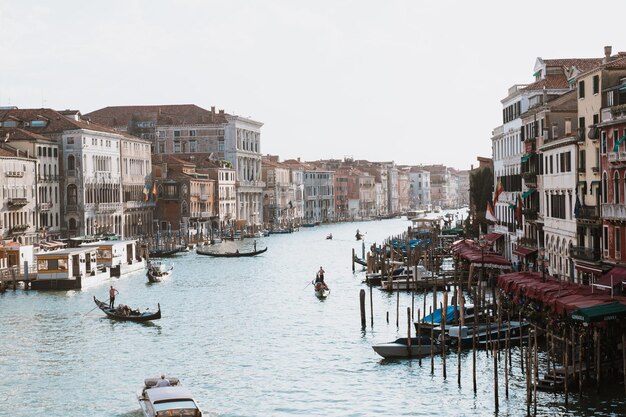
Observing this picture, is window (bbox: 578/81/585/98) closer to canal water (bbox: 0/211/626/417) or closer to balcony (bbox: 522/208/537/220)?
canal water (bbox: 0/211/626/417)

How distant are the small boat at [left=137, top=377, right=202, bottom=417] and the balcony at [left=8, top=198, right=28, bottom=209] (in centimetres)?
2718

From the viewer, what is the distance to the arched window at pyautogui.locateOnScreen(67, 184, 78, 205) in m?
48.7

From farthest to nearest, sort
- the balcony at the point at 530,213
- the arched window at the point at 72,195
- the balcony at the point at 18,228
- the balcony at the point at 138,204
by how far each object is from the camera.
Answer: the balcony at the point at 138,204 → the arched window at the point at 72,195 → the balcony at the point at 18,228 → the balcony at the point at 530,213

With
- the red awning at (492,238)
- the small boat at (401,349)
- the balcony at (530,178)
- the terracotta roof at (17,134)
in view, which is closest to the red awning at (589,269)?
the small boat at (401,349)

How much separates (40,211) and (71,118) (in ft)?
22.9

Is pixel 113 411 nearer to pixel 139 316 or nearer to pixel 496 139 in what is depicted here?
pixel 139 316

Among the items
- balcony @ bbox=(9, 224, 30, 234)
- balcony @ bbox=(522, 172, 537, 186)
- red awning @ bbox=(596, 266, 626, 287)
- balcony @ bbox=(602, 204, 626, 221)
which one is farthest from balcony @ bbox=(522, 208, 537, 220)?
balcony @ bbox=(9, 224, 30, 234)

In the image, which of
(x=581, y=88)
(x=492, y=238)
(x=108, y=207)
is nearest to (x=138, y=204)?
(x=108, y=207)

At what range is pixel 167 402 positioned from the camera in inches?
562

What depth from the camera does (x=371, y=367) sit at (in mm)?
18422

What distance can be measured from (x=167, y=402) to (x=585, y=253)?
31.8ft

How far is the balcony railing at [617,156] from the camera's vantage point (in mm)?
18516

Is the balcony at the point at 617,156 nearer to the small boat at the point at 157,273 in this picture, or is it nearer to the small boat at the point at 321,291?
the small boat at the point at 321,291

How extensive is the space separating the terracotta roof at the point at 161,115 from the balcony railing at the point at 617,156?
52523 mm
